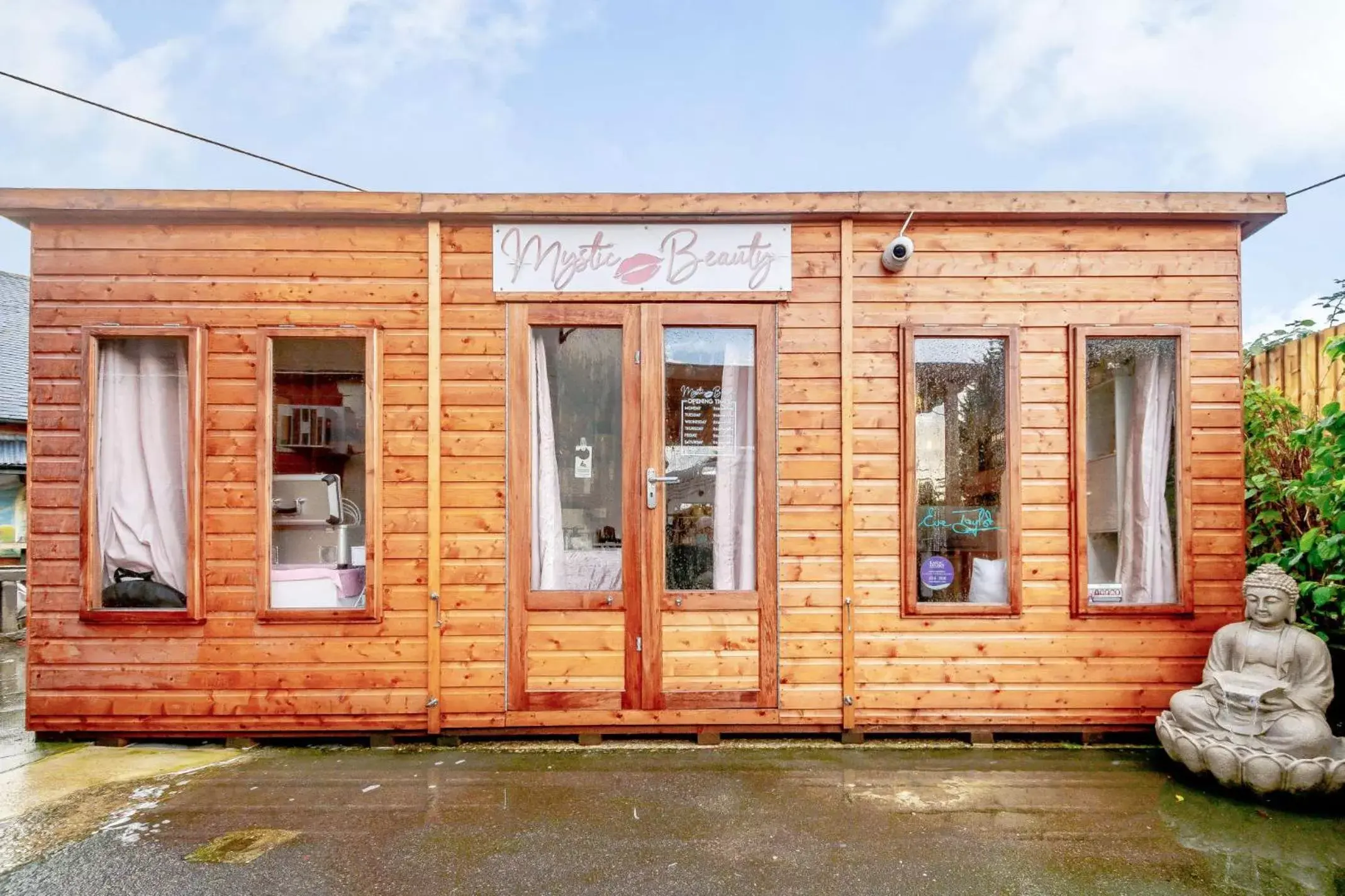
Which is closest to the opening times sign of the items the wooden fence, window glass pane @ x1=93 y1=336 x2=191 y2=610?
window glass pane @ x1=93 y1=336 x2=191 y2=610

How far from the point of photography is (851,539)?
3857 mm

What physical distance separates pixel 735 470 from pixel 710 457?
0.16 metres

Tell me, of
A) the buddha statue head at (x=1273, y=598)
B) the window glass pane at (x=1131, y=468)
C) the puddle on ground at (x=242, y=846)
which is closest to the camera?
the puddle on ground at (x=242, y=846)

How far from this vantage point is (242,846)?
278 cm

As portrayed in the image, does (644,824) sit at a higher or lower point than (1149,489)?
lower

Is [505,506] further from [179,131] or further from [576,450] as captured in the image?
[179,131]

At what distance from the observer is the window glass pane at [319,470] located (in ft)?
12.9

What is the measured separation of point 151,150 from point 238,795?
1516 inches

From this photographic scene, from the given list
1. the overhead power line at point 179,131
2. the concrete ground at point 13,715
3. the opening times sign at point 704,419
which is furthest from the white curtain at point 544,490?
the concrete ground at point 13,715

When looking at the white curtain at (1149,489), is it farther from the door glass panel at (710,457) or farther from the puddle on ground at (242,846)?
the puddle on ground at (242,846)

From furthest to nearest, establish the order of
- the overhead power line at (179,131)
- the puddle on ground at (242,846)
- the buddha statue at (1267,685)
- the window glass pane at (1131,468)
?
the overhead power line at (179,131), the window glass pane at (1131,468), the buddha statue at (1267,685), the puddle on ground at (242,846)

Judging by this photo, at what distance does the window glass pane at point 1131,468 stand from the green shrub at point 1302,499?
1.85ft

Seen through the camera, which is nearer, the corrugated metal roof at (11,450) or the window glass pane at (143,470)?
the window glass pane at (143,470)

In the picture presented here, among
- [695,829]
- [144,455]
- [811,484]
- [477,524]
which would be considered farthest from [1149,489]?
[144,455]
